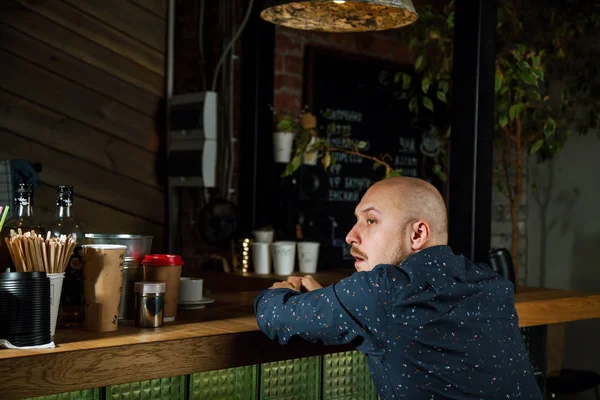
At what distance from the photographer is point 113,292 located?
5.99 feet

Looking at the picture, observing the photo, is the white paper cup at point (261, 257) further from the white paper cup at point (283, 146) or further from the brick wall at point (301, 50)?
the brick wall at point (301, 50)

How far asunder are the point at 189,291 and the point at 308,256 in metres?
1.54

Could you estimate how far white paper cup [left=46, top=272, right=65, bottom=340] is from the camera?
1.68 m

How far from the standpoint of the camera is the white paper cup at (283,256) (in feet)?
11.9

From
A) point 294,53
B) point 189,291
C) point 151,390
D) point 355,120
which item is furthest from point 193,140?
point 151,390

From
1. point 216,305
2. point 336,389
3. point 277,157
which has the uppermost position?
point 277,157

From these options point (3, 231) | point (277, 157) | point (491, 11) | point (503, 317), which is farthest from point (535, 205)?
point (3, 231)

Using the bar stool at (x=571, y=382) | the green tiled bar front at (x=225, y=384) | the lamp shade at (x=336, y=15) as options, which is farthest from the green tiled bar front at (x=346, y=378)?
the bar stool at (x=571, y=382)

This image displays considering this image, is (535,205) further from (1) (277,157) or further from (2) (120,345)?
(2) (120,345)

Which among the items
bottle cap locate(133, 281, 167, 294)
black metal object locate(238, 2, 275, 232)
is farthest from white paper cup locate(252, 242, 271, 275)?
bottle cap locate(133, 281, 167, 294)

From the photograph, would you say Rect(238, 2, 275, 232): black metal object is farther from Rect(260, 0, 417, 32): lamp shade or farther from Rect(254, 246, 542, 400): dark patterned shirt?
Rect(254, 246, 542, 400): dark patterned shirt

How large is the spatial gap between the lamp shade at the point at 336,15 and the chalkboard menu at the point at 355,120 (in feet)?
5.43

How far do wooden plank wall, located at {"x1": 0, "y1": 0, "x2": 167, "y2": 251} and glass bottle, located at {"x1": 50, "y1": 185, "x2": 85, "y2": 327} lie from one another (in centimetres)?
203

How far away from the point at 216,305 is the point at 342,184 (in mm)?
2373
